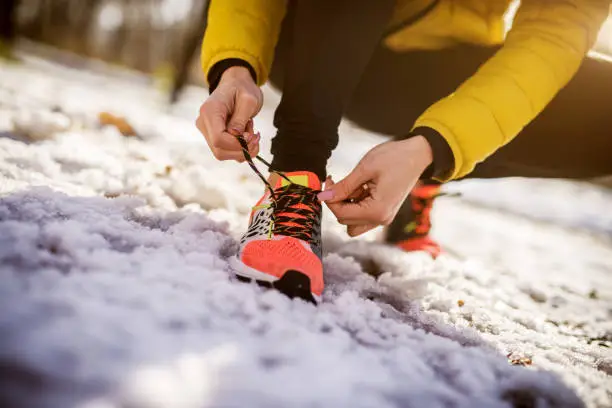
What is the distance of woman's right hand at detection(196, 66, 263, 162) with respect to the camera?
73 centimetres

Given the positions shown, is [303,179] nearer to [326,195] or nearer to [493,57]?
[326,195]

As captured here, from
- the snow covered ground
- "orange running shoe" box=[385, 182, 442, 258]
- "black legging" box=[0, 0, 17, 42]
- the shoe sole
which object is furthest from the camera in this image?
"black legging" box=[0, 0, 17, 42]

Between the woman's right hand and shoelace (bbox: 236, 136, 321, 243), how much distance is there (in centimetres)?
4

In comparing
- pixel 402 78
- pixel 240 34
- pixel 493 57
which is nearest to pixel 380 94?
pixel 402 78

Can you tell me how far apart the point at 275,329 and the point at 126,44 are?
11.5 meters

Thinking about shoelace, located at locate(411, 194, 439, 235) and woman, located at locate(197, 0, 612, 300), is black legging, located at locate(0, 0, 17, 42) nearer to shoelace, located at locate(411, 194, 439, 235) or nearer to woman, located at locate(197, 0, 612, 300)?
woman, located at locate(197, 0, 612, 300)

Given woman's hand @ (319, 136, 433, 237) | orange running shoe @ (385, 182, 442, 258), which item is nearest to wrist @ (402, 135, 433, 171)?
woman's hand @ (319, 136, 433, 237)

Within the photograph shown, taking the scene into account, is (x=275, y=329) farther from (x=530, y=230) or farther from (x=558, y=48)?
(x=530, y=230)

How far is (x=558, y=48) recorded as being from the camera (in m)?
0.80

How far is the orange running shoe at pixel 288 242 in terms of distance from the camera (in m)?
0.68

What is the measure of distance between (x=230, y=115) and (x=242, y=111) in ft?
0.10

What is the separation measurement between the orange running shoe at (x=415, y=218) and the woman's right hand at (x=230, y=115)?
756mm

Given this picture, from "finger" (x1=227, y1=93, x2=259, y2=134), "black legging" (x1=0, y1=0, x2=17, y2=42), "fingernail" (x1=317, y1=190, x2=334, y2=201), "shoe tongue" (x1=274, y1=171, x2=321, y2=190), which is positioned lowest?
"fingernail" (x1=317, y1=190, x2=334, y2=201)

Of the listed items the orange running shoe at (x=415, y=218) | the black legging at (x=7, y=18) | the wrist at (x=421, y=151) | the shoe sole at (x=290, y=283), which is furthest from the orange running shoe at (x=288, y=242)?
the black legging at (x=7, y=18)
